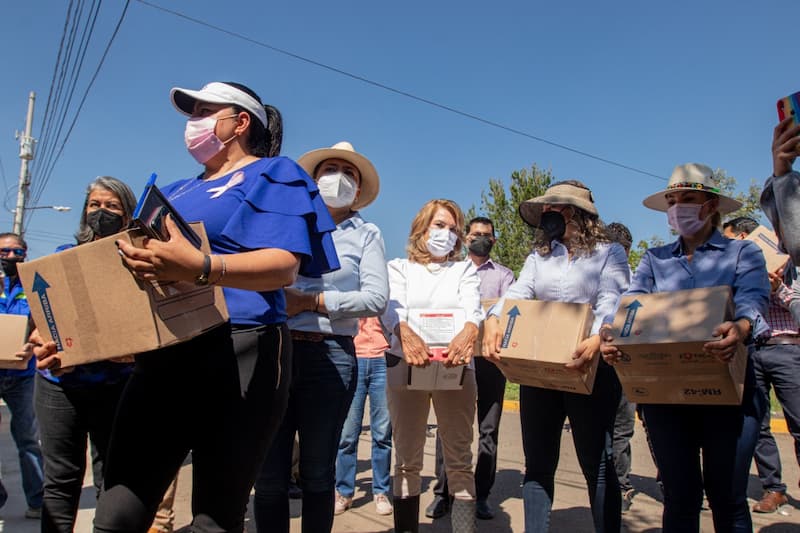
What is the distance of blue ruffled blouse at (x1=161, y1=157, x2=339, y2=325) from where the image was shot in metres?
2.03

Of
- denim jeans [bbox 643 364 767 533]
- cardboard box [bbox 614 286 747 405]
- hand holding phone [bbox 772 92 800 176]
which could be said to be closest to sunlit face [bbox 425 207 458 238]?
cardboard box [bbox 614 286 747 405]

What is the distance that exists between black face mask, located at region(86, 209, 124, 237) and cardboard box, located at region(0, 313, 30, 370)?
4.73ft

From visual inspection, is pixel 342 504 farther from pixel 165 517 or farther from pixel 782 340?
pixel 782 340

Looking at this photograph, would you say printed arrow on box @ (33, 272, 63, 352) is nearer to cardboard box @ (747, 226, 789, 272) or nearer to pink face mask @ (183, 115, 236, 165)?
pink face mask @ (183, 115, 236, 165)

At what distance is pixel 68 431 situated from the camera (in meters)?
3.28

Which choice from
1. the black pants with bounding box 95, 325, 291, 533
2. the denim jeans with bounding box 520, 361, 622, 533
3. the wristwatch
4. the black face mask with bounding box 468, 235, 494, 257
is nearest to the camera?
the wristwatch

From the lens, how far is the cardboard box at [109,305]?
183 cm

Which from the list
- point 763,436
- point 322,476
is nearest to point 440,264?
point 322,476

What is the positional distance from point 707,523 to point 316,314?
3.34 meters

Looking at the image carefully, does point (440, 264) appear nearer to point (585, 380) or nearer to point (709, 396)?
point (585, 380)

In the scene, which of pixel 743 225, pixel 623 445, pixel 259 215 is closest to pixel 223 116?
pixel 259 215

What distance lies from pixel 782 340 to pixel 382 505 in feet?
10.7

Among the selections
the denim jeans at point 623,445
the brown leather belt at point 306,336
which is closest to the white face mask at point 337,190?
the brown leather belt at point 306,336

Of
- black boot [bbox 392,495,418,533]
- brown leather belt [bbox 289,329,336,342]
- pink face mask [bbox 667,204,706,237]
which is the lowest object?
black boot [bbox 392,495,418,533]
